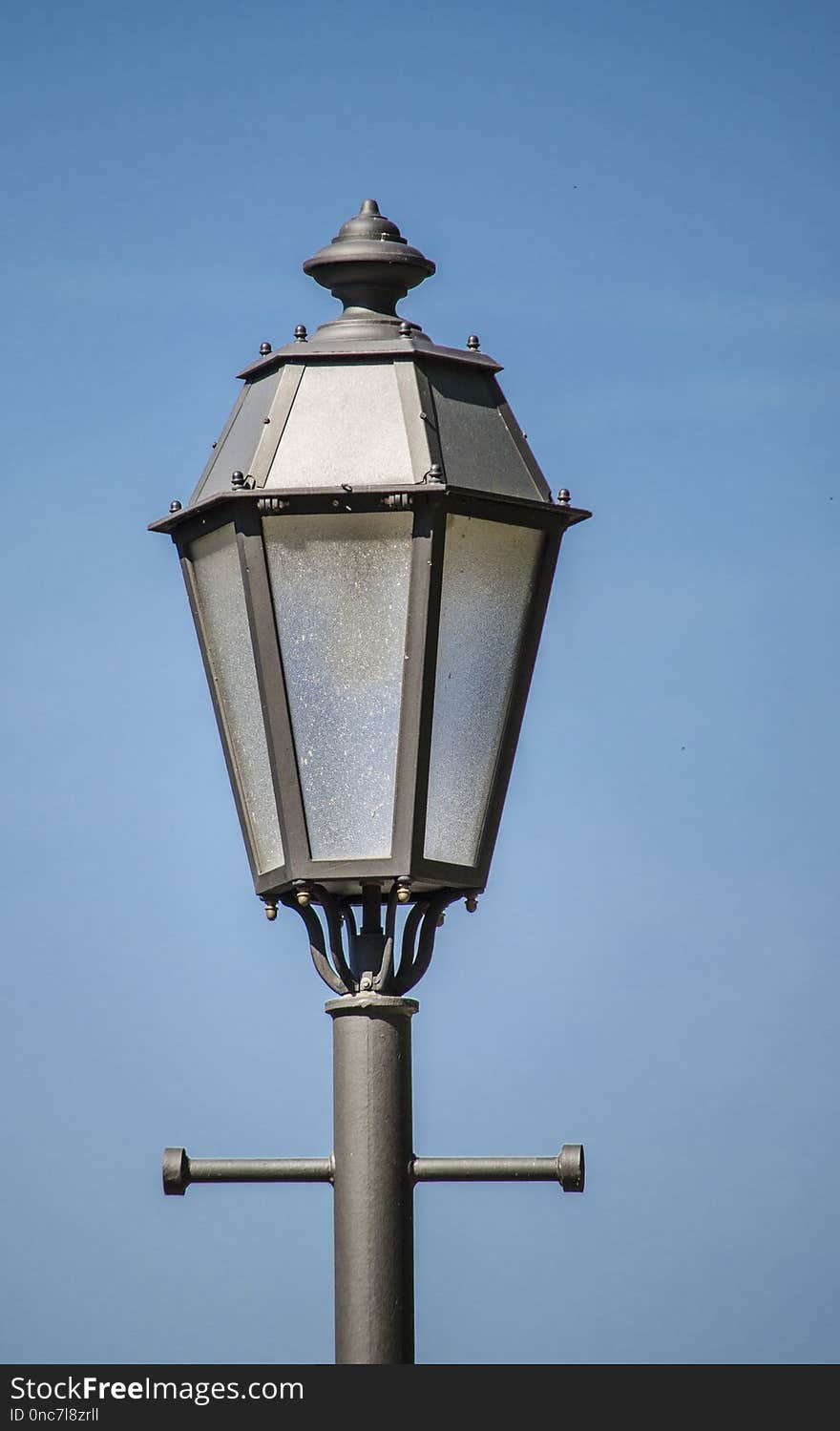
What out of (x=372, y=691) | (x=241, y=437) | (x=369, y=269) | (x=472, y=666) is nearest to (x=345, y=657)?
(x=372, y=691)

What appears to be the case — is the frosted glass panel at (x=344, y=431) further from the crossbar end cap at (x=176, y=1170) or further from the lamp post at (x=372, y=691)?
the crossbar end cap at (x=176, y=1170)

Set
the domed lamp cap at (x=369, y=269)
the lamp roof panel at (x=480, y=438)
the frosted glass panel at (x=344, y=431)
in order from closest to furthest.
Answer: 1. the frosted glass panel at (x=344, y=431)
2. the lamp roof panel at (x=480, y=438)
3. the domed lamp cap at (x=369, y=269)

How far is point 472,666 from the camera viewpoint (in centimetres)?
734

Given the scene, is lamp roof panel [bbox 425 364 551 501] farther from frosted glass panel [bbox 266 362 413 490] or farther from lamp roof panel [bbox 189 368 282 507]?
lamp roof panel [bbox 189 368 282 507]

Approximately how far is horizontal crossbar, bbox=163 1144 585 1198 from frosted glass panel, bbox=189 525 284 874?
70cm

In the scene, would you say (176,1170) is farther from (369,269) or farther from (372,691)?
(369,269)

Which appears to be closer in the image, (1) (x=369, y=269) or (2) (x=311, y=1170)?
(2) (x=311, y=1170)

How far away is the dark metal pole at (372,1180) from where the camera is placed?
7.11m

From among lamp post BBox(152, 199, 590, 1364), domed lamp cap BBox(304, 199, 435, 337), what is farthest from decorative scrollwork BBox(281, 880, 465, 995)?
domed lamp cap BBox(304, 199, 435, 337)

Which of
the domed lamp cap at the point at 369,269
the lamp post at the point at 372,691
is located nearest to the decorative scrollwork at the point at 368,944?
the lamp post at the point at 372,691

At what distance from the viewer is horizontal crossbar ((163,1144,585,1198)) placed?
7180 mm

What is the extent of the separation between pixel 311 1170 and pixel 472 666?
1248mm

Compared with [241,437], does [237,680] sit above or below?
below
